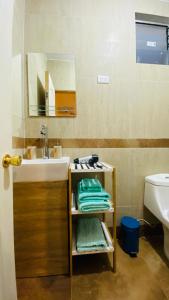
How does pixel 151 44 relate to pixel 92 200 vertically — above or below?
above

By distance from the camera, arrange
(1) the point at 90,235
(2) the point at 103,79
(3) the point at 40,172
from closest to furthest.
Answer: (3) the point at 40,172
(1) the point at 90,235
(2) the point at 103,79

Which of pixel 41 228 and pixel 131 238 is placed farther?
pixel 131 238

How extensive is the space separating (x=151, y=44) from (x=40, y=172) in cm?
170

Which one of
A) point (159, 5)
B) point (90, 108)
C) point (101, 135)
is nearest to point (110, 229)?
→ point (101, 135)

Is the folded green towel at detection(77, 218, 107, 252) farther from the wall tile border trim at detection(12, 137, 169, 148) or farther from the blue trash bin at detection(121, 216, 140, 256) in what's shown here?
the wall tile border trim at detection(12, 137, 169, 148)

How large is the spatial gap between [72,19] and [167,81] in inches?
41.6

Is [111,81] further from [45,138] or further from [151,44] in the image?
[45,138]

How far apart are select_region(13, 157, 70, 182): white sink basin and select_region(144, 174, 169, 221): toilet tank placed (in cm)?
84

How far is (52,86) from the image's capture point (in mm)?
1582

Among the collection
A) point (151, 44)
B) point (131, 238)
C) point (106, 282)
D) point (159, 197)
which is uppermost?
point (151, 44)

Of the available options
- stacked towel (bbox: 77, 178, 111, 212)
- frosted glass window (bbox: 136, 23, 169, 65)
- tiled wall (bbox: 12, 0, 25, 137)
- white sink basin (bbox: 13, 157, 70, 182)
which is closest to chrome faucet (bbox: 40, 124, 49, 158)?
tiled wall (bbox: 12, 0, 25, 137)

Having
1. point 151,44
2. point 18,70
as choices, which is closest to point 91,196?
point 18,70

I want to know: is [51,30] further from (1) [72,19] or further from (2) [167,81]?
(2) [167,81]

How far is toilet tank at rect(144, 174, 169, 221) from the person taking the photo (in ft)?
4.94
